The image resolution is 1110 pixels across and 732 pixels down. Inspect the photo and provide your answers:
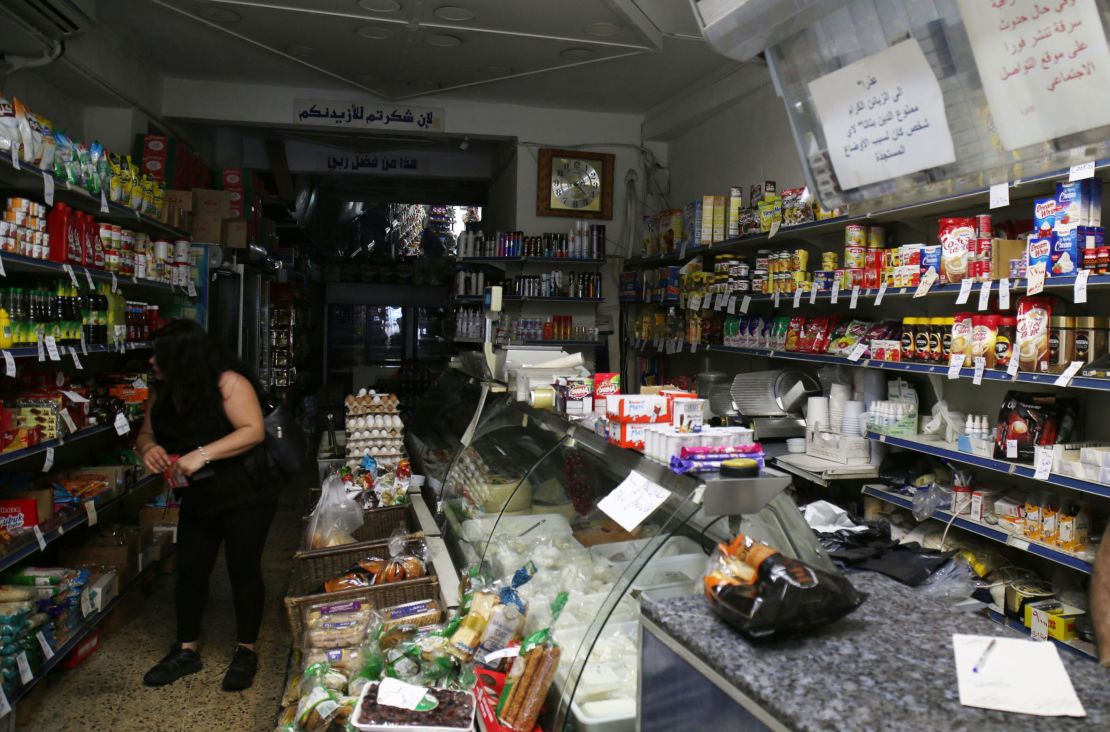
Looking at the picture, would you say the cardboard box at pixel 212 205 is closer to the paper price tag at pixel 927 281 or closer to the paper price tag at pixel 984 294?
the paper price tag at pixel 927 281

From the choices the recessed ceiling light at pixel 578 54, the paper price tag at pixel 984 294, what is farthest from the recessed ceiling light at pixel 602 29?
the paper price tag at pixel 984 294

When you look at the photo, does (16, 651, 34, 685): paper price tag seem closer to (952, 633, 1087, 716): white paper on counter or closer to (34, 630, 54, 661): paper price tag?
(34, 630, 54, 661): paper price tag

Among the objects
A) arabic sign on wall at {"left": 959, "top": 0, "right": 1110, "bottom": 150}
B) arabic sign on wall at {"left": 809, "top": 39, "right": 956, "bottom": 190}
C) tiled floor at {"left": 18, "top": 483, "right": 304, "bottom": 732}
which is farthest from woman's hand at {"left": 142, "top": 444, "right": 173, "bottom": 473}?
arabic sign on wall at {"left": 959, "top": 0, "right": 1110, "bottom": 150}

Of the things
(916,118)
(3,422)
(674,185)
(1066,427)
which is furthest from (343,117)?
(916,118)

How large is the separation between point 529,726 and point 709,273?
4664mm

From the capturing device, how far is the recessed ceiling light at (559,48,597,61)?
20.9 feet

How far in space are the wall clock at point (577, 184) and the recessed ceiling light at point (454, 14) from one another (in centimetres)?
253

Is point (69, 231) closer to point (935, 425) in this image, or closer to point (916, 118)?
point (916, 118)

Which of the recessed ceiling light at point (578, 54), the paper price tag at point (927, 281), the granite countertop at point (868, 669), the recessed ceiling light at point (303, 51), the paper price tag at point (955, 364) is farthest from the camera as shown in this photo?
the recessed ceiling light at point (303, 51)

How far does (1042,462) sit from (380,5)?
4.85 m

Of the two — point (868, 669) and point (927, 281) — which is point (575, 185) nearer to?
point (927, 281)

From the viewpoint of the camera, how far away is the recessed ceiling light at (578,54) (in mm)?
6383

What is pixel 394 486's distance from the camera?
4.24 metres

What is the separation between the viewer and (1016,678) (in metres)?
1.18
